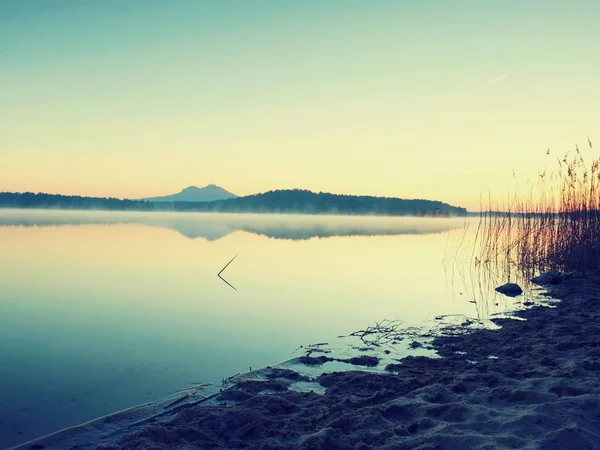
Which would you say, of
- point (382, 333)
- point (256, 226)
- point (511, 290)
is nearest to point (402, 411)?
point (382, 333)

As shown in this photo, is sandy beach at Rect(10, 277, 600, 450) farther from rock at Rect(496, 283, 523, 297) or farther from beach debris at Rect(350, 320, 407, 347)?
rock at Rect(496, 283, 523, 297)

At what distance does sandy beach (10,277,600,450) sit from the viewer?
12.9 ft

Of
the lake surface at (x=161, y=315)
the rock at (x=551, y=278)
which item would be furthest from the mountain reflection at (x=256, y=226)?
the rock at (x=551, y=278)

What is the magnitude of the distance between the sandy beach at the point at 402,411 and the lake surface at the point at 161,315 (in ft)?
2.99

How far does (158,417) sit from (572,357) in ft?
16.9

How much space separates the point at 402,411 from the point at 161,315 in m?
6.76

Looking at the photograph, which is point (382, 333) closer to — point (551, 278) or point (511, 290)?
point (511, 290)

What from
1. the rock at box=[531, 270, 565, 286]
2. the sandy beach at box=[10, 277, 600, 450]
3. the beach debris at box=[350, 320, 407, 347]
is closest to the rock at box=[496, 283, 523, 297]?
the rock at box=[531, 270, 565, 286]

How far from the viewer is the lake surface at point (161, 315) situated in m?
5.90

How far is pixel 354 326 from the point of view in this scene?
30.4 ft

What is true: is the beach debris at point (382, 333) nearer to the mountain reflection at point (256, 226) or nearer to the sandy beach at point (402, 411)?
the sandy beach at point (402, 411)

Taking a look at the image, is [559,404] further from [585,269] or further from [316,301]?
[585,269]

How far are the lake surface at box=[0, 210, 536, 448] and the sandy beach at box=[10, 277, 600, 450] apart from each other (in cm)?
91

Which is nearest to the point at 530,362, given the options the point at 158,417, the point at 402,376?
the point at 402,376
